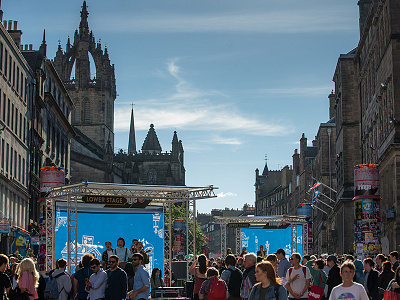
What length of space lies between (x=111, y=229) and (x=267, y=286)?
16.6 metres

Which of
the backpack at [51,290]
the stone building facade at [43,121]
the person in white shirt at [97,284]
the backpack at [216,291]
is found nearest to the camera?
the backpack at [216,291]

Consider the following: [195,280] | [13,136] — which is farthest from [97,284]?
[13,136]

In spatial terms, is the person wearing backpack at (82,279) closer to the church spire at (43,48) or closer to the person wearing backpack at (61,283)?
the person wearing backpack at (61,283)

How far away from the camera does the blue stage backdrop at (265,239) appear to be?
138 feet

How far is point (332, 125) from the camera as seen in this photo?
227 feet

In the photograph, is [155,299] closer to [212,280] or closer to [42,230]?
[212,280]

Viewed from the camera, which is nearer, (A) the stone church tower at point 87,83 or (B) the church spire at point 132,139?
(A) the stone church tower at point 87,83

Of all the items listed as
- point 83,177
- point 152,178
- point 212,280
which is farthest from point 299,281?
point 152,178

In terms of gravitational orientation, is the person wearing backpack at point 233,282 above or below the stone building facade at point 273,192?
below

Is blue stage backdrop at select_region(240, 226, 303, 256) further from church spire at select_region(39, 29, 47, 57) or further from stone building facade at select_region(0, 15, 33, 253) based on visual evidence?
church spire at select_region(39, 29, 47, 57)

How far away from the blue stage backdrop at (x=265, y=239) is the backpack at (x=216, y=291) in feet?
96.0

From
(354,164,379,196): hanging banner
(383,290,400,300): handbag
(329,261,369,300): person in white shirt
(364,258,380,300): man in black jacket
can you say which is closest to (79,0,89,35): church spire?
(354,164,379,196): hanging banner

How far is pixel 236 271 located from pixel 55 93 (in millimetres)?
49548

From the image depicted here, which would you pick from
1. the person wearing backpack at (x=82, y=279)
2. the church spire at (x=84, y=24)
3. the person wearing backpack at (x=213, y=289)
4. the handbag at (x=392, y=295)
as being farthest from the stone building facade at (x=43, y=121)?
the church spire at (x=84, y=24)
